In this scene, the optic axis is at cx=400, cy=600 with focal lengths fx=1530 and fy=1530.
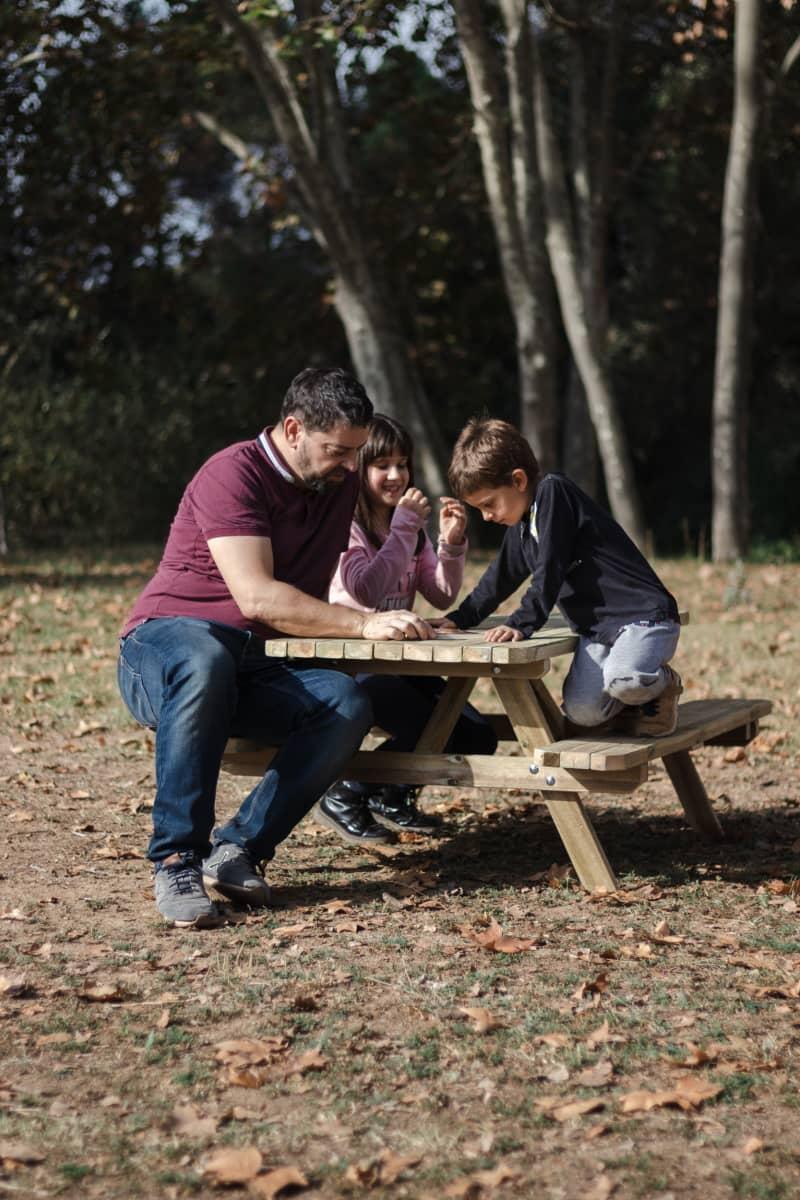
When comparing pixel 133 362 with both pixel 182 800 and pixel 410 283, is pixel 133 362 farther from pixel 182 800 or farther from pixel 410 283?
pixel 182 800

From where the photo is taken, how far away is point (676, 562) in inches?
658

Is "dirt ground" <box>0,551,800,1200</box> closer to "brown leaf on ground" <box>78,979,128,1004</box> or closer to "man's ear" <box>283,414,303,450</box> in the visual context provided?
"brown leaf on ground" <box>78,979,128,1004</box>

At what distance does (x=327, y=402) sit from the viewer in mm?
4918

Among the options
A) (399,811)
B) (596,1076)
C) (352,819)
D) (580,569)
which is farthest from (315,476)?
(596,1076)

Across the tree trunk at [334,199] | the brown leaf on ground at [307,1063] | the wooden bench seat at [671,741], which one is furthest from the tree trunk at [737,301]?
the brown leaf on ground at [307,1063]

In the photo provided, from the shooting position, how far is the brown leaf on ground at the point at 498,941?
4.39m

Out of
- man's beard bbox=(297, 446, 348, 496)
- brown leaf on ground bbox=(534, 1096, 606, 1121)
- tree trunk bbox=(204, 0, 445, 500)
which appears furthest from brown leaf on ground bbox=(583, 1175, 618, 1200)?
tree trunk bbox=(204, 0, 445, 500)

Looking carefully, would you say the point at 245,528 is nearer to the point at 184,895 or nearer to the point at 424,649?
the point at 424,649

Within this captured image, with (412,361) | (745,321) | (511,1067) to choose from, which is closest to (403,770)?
(511,1067)

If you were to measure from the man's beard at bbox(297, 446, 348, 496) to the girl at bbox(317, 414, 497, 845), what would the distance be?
1.44ft

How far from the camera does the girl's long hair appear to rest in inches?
219

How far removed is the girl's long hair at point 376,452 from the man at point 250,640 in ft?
1.14

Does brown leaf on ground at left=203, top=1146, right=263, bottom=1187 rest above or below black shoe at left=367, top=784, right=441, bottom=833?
above

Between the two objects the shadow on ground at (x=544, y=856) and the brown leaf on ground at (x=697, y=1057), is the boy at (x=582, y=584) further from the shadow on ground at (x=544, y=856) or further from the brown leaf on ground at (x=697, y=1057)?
the brown leaf on ground at (x=697, y=1057)
